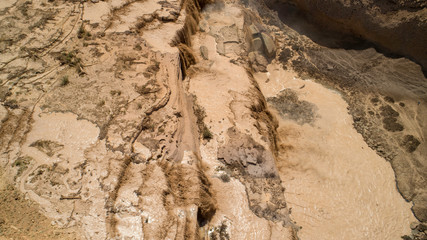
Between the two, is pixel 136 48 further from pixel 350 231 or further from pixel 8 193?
pixel 350 231

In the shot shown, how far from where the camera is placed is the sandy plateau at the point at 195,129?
10.4 ft

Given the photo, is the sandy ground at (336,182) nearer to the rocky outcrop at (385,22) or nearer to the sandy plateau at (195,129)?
the sandy plateau at (195,129)

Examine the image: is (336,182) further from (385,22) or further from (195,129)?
(385,22)

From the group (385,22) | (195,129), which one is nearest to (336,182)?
(195,129)

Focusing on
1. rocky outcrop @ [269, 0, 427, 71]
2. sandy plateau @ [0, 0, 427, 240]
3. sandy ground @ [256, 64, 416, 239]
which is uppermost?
rocky outcrop @ [269, 0, 427, 71]

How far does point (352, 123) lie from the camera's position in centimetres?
630

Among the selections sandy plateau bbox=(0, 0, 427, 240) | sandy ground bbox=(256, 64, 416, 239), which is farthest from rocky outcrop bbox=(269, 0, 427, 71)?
sandy ground bbox=(256, 64, 416, 239)

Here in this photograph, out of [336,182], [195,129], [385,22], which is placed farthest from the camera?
[385,22]

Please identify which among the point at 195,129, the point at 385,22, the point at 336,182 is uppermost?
the point at 385,22

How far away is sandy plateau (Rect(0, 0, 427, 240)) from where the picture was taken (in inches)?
125

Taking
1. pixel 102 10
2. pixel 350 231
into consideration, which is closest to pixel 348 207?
pixel 350 231

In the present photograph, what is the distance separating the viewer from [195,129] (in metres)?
4.50

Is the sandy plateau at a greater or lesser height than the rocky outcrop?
lesser

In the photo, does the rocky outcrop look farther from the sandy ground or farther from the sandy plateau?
the sandy ground
